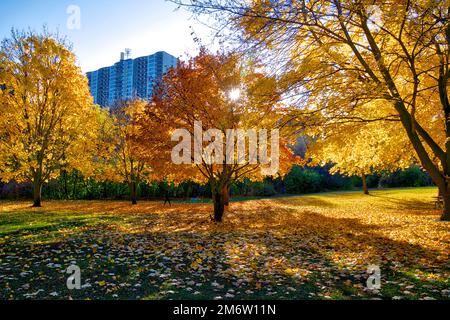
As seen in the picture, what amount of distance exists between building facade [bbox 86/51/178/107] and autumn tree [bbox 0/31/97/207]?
1790 inches

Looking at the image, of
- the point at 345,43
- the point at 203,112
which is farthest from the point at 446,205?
the point at 203,112

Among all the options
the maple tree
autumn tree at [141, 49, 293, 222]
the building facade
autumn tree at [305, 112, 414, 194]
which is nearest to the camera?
autumn tree at [305, 112, 414, 194]

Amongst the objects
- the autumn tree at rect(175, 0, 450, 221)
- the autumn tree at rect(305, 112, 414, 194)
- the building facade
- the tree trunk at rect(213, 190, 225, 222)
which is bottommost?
the tree trunk at rect(213, 190, 225, 222)

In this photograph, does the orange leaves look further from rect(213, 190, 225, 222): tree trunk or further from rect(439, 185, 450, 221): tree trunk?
rect(439, 185, 450, 221): tree trunk

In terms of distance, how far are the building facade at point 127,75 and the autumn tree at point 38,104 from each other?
45472 mm

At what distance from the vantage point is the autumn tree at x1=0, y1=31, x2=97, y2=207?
20.0 meters

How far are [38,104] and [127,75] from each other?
57.3 m

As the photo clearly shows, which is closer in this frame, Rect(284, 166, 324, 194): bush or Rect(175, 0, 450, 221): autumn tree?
Rect(175, 0, 450, 221): autumn tree

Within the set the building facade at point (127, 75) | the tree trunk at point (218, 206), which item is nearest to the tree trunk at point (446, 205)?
the tree trunk at point (218, 206)

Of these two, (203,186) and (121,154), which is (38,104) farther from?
(203,186)

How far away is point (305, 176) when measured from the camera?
46906 millimetres

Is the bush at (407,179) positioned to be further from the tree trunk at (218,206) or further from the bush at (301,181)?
the tree trunk at (218,206)

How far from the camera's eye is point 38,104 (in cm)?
2094

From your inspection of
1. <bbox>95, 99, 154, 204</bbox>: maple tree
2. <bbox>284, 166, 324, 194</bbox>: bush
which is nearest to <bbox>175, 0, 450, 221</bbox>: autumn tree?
<bbox>95, 99, 154, 204</bbox>: maple tree
